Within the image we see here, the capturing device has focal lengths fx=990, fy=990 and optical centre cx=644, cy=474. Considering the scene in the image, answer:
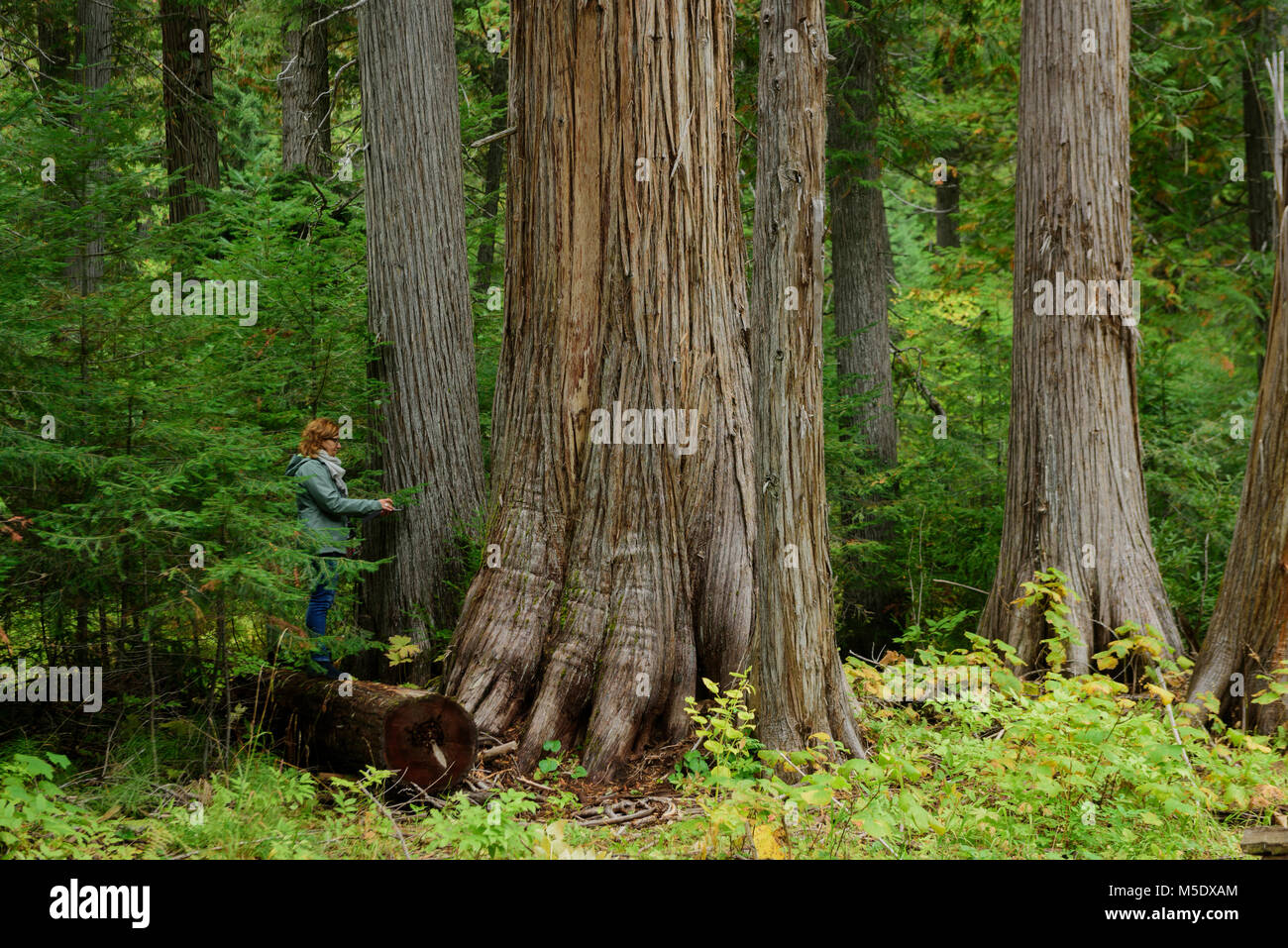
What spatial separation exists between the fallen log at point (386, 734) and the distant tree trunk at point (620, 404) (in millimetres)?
484

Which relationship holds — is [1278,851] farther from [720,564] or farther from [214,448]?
[214,448]

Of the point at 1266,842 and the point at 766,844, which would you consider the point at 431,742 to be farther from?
the point at 1266,842

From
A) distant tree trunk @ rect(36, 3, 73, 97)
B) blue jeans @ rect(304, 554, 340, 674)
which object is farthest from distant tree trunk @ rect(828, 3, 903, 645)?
distant tree trunk @ rect(36, 3, 73, 97)

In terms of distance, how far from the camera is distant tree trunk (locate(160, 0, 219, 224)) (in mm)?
11734

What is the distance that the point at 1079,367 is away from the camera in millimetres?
7469

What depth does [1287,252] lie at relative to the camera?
237 inches

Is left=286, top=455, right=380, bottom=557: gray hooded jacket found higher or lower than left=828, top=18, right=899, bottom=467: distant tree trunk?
lower

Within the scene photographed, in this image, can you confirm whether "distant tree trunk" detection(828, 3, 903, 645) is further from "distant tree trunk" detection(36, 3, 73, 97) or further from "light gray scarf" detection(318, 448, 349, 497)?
"distant tree trunk" detection(36, 3, 73, 97)

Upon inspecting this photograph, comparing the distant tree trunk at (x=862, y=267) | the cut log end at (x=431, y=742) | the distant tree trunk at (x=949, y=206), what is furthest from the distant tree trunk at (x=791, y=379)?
the distant tree trunk at (x=949, y=206)

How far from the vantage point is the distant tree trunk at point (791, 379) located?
5156 mm

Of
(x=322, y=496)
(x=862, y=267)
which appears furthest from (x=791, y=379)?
(x=862, y=267)

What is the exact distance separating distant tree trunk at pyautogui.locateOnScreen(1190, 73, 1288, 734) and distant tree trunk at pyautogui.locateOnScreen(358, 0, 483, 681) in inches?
202

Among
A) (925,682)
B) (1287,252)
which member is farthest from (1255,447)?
(925,682)

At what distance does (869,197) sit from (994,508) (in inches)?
171
